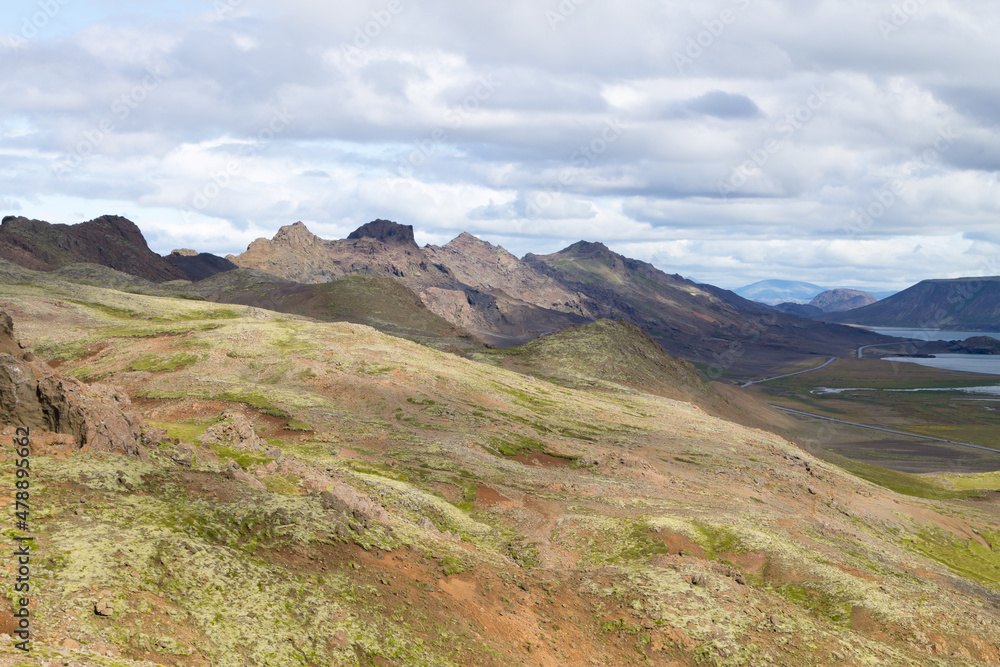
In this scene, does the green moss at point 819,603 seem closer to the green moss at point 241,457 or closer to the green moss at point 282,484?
the green moss at point 282,484

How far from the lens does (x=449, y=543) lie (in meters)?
32.4

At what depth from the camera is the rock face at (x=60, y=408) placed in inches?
1097

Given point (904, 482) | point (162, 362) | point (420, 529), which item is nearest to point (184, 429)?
point (420, 529)

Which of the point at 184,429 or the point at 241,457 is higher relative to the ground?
the point at 184,429

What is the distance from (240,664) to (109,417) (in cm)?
1732

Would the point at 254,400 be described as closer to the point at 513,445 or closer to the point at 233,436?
the point at 233,436

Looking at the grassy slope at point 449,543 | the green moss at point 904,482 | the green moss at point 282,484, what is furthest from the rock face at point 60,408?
the green moss at point 904,482

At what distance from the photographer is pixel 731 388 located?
195 m

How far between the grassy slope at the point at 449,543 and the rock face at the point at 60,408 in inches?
92.0

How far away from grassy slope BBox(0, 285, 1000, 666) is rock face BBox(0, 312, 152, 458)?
2336mm

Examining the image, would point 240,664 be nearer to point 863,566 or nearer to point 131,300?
point 863,566

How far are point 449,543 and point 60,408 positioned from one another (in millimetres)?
19185

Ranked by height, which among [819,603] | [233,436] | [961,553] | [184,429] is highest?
[233,436]

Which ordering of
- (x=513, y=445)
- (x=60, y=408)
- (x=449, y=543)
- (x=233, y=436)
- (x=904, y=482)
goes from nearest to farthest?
(x=60, y=408) → (x=449, y=543) → (x=233, y=436) → (x=513, y=445) → (x=904, y=482)
